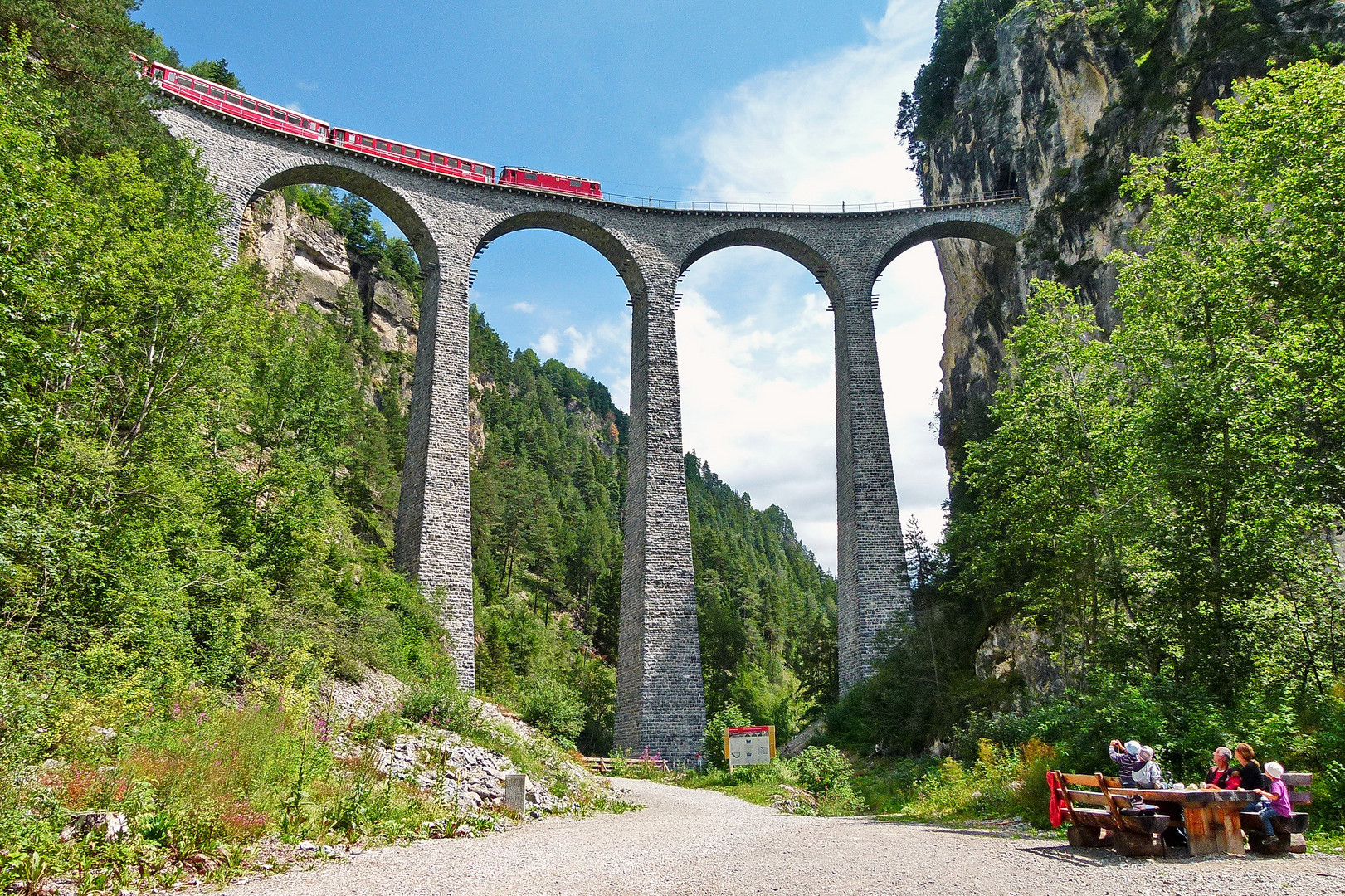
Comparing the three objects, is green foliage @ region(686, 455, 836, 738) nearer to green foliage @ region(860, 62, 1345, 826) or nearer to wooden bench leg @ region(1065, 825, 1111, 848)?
green foliage @ region(860, 62, 1345, 826)

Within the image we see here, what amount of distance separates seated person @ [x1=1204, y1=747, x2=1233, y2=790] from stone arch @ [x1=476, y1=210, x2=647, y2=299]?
76.4ft

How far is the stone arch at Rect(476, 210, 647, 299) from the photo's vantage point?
27.8 meters

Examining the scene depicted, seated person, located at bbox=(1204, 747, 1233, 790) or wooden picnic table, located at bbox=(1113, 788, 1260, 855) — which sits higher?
seated person, located at bbox=(1204, 747, 1233, 790)

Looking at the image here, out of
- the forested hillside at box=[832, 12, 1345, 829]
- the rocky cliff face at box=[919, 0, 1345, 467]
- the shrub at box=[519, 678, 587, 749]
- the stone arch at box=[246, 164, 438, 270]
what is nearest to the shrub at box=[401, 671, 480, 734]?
the forested hillside at box=[832, 12, 1345, 829]

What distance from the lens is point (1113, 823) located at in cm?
648

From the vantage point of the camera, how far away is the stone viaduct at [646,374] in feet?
76.5

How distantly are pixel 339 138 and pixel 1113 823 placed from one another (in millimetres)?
27477

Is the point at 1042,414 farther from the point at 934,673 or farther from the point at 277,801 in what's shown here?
the point at 277,801

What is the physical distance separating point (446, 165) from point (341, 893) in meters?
25.9

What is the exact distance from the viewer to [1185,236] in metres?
13.5

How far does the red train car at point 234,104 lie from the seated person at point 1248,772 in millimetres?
27134

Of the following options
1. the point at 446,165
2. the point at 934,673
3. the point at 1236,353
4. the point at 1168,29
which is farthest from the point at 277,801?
the point at 1168,29

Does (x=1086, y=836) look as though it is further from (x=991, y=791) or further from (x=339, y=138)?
(x=339, y=138)

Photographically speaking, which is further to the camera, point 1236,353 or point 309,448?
point 309,448
